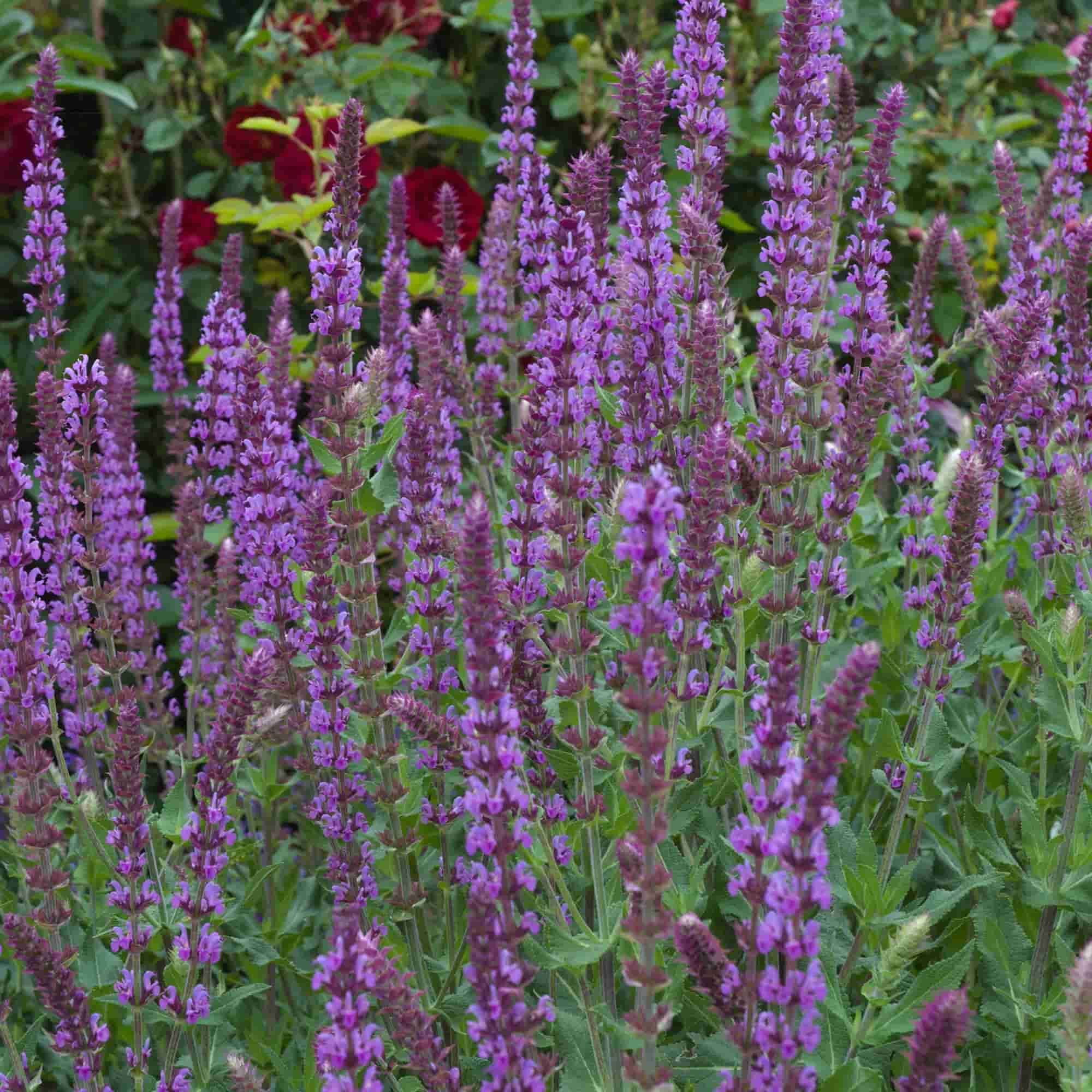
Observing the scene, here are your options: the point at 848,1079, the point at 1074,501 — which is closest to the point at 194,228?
the point at 1074,501

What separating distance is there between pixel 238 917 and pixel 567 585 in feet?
3.97

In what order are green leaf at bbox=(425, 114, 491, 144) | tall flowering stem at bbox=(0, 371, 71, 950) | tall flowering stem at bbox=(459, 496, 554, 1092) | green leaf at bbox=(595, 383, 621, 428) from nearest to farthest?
tall flowering stem at bbox=(459, 496, 554, 1092), tall flowering stem at bbox=(0, 371, 71, 950), green leaf at bbox=(595, 383, 621, 428), green leaf at bbox=(425, 114, 491, 144)

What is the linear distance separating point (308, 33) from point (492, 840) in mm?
4707

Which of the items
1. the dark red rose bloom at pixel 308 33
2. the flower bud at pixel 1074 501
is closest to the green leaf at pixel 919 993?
the flower bud at pixel 1074 501

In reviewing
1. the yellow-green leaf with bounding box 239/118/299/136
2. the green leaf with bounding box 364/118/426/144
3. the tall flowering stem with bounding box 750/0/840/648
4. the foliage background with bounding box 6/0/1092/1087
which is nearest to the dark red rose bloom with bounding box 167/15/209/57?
the foliage background with bounding box 6/0/1092/1087

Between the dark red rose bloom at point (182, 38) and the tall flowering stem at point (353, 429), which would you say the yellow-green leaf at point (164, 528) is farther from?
the tall flowering stem at point (353, 429)

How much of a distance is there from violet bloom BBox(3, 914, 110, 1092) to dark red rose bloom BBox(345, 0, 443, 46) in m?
4.39

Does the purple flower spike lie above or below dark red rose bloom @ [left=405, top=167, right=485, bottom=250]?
below

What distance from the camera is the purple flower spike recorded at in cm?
163

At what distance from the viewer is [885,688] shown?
139 inches

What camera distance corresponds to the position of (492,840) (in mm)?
1868

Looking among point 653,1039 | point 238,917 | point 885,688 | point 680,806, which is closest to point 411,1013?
point 653,1039

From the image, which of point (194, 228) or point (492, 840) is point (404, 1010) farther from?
point (194, 228)

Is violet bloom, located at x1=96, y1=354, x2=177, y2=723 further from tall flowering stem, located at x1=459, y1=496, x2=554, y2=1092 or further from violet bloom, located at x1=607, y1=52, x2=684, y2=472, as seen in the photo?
tall flowering stem, located at x1=459, y1=496, x2=554, y2=1092
